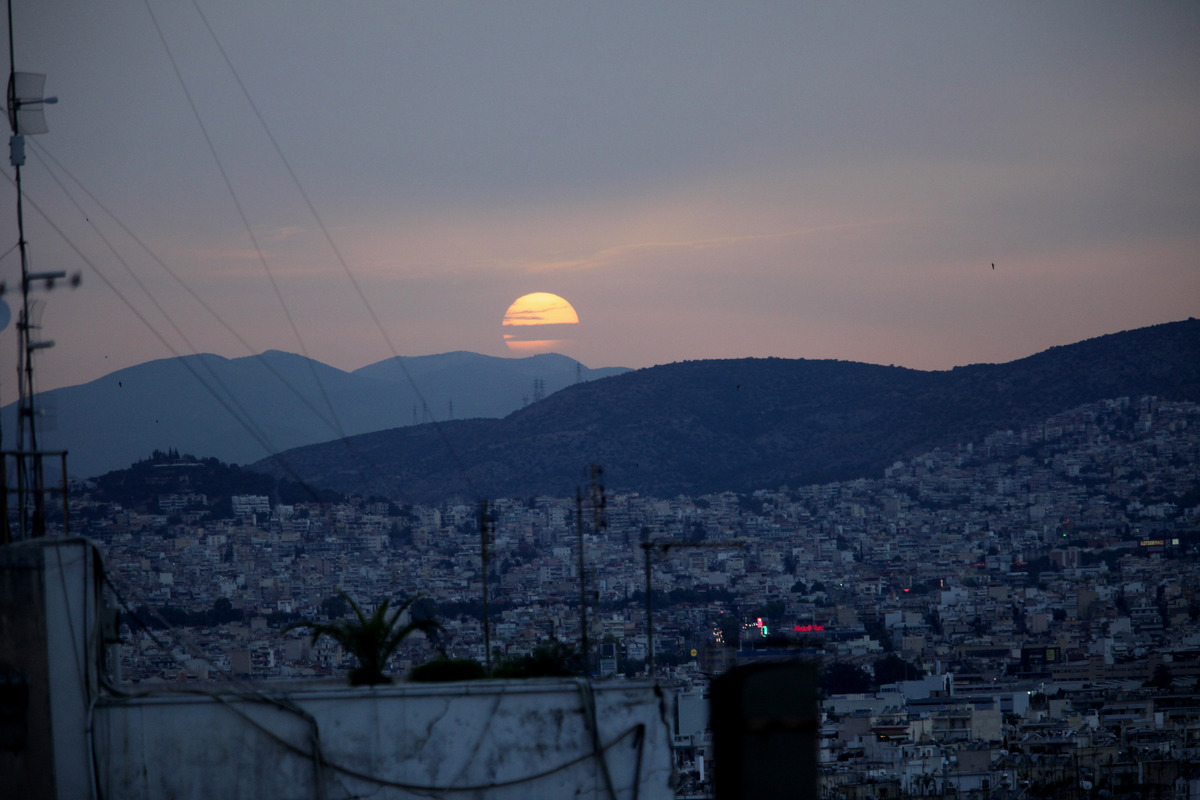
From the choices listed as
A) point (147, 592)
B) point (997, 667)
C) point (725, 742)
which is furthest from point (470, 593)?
point (725, 742)

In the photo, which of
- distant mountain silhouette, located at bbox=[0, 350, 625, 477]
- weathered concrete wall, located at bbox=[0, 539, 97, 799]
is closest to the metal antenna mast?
weathered concrete wall, located at bbox=[0, 539, 97, 799]

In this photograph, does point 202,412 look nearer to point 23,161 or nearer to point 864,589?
point 864,589

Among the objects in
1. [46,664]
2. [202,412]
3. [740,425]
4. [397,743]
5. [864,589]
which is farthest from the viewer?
[202,412]

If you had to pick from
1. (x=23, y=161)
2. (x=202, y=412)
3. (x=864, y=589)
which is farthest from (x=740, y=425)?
(x=23, y=161)

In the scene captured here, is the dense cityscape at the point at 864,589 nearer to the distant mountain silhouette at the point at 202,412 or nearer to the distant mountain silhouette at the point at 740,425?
the distant mountain silhouette at the point at 740,425

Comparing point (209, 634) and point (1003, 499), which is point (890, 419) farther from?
point (209, 634)

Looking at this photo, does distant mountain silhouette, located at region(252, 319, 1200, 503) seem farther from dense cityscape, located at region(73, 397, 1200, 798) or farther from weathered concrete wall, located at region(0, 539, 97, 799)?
weathered concrete wall, located at region(0, 539, 97, 799)
